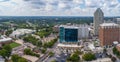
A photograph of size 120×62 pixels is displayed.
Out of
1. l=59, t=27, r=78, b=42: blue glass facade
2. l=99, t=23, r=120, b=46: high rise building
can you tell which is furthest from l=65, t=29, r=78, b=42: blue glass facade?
l=99, t=23, r=120, b=46: high rise building

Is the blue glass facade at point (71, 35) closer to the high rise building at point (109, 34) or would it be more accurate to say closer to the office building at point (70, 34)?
the office building at point (70, 34)

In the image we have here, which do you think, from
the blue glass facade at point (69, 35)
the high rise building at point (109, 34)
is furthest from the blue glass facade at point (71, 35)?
the high rise building at point (109, 34)

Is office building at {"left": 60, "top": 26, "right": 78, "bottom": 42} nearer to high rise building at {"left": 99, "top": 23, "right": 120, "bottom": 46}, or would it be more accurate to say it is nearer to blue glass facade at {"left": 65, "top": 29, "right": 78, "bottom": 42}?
blue glass facade at {"left": 65, "top": 29, "right": 78, "bottom": 42}

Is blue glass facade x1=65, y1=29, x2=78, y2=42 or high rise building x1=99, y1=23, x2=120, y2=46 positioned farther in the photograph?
blue glass facade x1=65, y1=29, x2=78, y2=42

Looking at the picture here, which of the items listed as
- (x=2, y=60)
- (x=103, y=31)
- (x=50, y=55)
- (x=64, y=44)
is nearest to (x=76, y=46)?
(x=64, y=44)

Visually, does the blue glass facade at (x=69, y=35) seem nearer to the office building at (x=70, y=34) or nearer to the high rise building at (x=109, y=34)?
the office building at (x=70, y=34)

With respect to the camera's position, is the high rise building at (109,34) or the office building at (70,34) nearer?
the high rise building at (109,34)

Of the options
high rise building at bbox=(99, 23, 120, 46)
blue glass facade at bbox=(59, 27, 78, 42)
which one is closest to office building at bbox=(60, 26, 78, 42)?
blue glass facade at bbox=(59, 27, 78, 42)

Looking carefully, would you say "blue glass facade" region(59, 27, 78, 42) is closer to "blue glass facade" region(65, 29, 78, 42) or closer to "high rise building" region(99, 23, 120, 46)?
"blue glass facade" region(65, 29, 78, 42)

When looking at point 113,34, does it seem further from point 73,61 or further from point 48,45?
point 73,61

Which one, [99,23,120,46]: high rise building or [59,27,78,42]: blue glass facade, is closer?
[99,23,120,46]: high rise building

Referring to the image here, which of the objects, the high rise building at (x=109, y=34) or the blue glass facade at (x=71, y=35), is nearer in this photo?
the high rise building at (x=109, y=34)

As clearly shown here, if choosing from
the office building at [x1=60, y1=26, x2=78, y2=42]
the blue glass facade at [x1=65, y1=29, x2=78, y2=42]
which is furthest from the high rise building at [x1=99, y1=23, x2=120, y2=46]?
the office building at [x1=60, y1=26, x2=78, y2=42]
